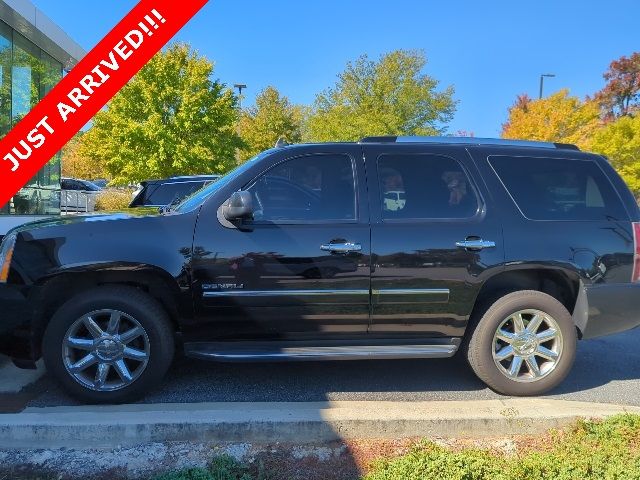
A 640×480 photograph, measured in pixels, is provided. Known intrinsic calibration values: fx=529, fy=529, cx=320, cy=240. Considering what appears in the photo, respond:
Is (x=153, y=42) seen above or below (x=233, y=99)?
below

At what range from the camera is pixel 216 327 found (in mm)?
3738

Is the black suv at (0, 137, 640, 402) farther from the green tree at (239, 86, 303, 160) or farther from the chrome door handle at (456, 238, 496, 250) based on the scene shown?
the green tree at (239, 86, 303, 160)

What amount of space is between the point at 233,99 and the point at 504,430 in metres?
17.3

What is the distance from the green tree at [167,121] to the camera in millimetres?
17609

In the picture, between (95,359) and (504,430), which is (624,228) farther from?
(95,359)

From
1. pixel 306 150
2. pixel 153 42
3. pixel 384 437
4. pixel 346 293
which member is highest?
pixel 153 42

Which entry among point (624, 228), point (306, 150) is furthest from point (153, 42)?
point (624, 228)

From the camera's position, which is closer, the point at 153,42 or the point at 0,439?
the point at 0,439

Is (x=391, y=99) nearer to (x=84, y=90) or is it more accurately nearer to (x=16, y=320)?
(x=84, y=90)

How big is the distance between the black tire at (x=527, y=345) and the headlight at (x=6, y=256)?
3.32 m

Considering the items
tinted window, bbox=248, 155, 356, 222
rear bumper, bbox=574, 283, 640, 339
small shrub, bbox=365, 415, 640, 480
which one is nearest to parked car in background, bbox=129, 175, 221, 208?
tinted window, bbox=248, 155, 356, 222

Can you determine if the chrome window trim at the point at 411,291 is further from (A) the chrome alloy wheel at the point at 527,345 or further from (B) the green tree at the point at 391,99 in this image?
(B) the green tree at the point at 391,99

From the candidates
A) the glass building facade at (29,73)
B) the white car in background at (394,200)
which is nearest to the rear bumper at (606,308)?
the white car in background at (394,200)

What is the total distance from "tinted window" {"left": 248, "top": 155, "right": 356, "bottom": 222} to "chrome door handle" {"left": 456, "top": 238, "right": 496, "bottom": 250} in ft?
2.67
